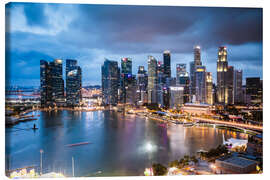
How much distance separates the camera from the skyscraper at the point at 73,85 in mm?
5760

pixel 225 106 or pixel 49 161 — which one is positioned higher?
pixel 225 106

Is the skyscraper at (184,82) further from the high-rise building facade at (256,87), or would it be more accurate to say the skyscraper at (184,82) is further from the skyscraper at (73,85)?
the skyscraper at (73,85)

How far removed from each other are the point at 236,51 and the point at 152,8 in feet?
6.74

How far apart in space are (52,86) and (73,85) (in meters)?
0.81

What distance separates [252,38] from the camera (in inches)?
117

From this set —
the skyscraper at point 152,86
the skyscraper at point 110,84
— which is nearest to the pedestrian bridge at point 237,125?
the skyscraper at point 152,86

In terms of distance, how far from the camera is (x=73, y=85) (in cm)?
750

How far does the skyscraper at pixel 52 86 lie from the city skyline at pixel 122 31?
2553 millimetres

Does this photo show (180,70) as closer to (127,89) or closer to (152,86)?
(152,86)

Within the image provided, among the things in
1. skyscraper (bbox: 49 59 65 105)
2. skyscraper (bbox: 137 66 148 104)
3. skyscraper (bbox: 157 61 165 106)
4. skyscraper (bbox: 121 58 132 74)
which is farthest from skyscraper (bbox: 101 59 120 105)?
skyscraper (bbox: 157 61 165 106)

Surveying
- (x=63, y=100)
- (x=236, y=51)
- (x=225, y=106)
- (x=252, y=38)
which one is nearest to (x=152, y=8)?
(x=252, y=38)

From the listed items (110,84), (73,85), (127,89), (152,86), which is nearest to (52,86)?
(73,85)

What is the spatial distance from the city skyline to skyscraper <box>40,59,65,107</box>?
2553mm

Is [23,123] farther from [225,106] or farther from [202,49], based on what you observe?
[225,106]
